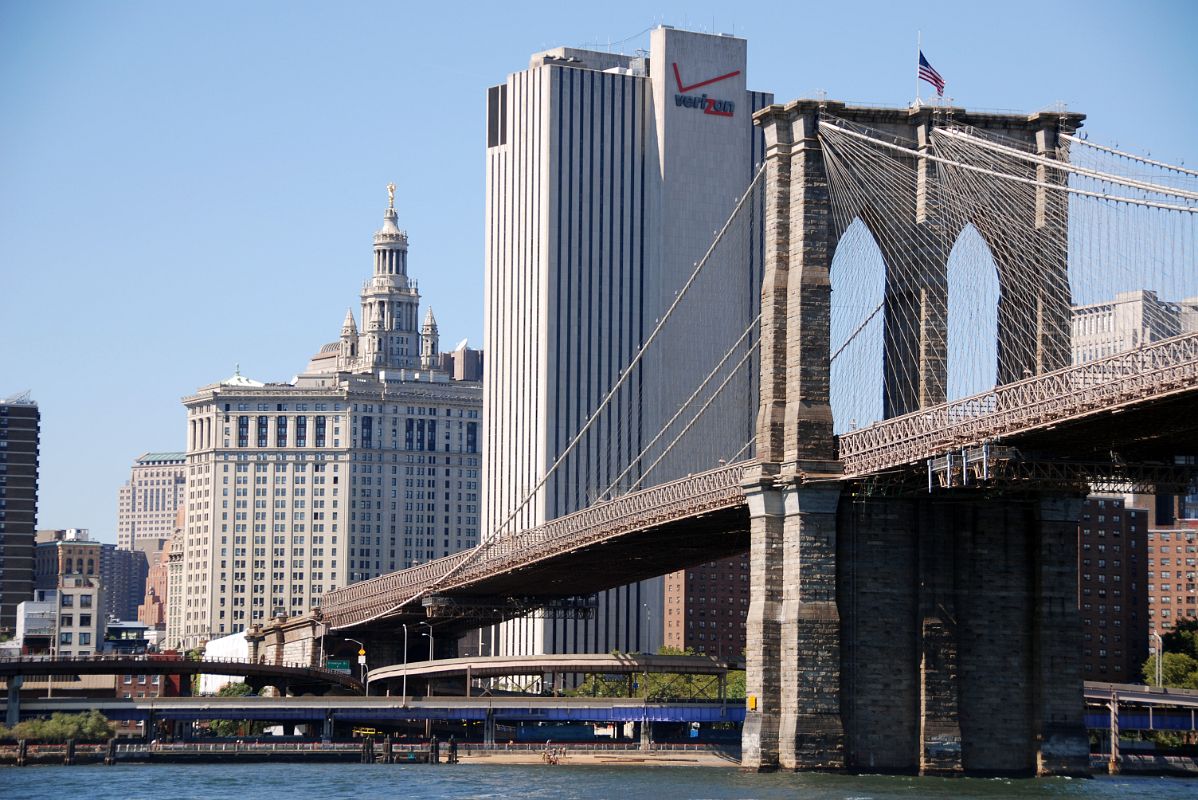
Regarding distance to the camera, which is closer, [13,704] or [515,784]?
[515,784]

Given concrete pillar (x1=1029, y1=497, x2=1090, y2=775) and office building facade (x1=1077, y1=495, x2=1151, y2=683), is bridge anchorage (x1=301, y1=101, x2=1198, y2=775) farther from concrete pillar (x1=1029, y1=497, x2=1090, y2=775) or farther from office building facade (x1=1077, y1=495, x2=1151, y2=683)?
office building facade (x1=1077, y1=495, x2=1151, y2=683)

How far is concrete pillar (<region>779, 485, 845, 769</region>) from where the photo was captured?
87062 mm

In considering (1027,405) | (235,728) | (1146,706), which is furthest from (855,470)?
(235,728)

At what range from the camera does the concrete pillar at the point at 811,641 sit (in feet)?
→ 286

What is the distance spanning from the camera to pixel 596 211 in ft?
624

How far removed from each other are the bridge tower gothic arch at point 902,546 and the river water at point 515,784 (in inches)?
91.7

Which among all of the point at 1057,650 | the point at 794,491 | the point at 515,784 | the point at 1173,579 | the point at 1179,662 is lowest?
the point at 515,784

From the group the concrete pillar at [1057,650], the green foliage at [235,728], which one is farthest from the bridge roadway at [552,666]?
the concrete pillar at [1057,650]

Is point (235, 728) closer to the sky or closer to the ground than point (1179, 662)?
closer to the ground

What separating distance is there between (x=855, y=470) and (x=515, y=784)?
19.7m

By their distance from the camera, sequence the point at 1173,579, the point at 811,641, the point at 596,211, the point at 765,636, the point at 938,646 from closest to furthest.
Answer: the point at 811,641
the point at 765,636
the point at 938,646
the point at 596,211
the point at 1173,579

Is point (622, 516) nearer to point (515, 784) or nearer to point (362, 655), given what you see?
point (515, 784)

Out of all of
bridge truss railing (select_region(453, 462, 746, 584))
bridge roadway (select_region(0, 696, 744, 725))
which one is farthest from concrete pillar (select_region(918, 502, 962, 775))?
bridge roadway (select_region(0, 696, 744, 725))

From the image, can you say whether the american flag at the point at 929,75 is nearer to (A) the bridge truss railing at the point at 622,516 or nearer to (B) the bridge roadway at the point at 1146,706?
(A) the bridge truss railing at the point at 622,516
